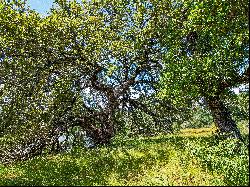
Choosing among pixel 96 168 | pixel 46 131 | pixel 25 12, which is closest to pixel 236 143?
pixel 96 168

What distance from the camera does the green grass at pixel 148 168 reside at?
1600 cm

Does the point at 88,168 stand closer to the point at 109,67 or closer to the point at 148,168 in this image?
the point at 148,168

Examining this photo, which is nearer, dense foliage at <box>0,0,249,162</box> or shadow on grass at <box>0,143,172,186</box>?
shadow on grass at <box>0,143,172,186</box>

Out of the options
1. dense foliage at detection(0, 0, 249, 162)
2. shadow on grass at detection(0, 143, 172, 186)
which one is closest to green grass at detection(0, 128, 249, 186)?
shadow on grass at detection(0, 143, 172, 186)

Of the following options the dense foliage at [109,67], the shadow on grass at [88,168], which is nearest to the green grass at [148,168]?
the shadow on grass at [88,168]

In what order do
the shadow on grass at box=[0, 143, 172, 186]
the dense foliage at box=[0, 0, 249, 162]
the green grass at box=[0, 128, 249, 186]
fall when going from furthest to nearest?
the dense foliage at box=[0, 0, 249, 162] < the shadow on grass at box=[0, 143, 172, 186] < the green grass at box=[0, 128, 249, 186]

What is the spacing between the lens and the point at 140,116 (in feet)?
116

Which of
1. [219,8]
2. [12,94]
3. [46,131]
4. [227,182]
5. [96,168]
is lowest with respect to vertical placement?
[227,182]

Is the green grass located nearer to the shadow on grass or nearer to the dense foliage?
the shadow on grass

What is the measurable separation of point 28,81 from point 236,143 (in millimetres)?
13911

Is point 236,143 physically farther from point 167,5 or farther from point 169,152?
point 167,5

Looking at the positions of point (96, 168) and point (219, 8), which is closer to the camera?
point (96, 168)

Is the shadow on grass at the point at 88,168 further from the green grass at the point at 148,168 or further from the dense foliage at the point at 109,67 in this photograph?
the dense foliage at the point at 109,67

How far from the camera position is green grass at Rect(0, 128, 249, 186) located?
16.0m
